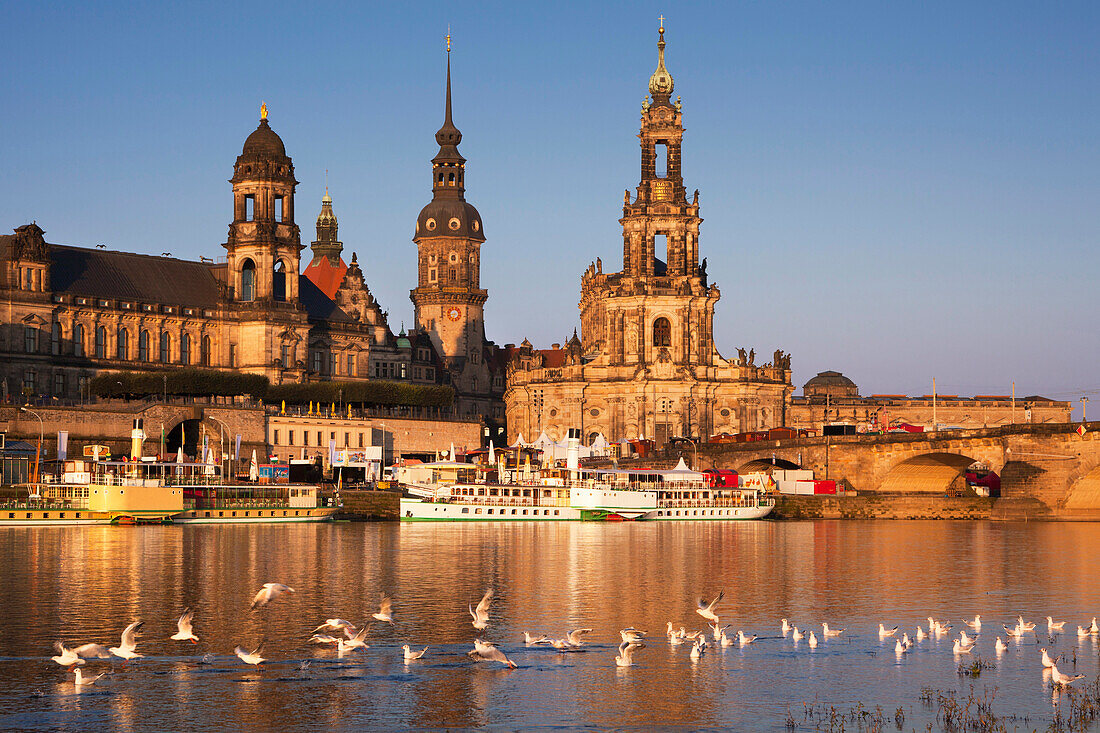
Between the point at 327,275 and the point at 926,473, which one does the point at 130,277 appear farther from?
the point at 926,473

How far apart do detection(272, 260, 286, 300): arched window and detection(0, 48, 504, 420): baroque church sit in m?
0.14

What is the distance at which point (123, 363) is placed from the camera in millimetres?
127000

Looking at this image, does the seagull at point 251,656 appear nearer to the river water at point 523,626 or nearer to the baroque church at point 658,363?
the river water at point 523,626

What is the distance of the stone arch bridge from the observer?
95000mm

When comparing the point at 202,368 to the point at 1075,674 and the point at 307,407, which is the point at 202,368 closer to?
the point at 307,407

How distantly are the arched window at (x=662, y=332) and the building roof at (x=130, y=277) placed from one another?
43406 mm

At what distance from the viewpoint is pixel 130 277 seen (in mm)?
132000

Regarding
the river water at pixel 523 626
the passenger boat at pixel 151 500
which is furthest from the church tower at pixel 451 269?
the river water at pixel 523 626

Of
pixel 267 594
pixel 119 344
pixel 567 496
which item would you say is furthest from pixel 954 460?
pixel 267 594

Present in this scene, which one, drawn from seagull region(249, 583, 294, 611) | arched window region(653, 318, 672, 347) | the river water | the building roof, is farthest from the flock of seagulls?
arched window region(653, 318, 672, 347)

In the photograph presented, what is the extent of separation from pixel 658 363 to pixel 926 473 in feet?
127

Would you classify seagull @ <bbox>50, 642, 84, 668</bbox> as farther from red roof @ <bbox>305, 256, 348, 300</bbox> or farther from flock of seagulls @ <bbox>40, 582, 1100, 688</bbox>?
red roof @ <bbox>305, 256, 348, 300</bbox>

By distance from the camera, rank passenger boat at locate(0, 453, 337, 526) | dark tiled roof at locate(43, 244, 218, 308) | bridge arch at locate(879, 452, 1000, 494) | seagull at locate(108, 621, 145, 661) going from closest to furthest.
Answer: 1. seagull at locate(108, 621, 145, 661)
2. passenger boat at locate(0, 453, 337, 526)
3. bridge arch at locate(879, 452, 1000, 494)
4. dark tiled roof at locate(43, 244, 218, 308)

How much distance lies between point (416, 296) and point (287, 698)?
137m
